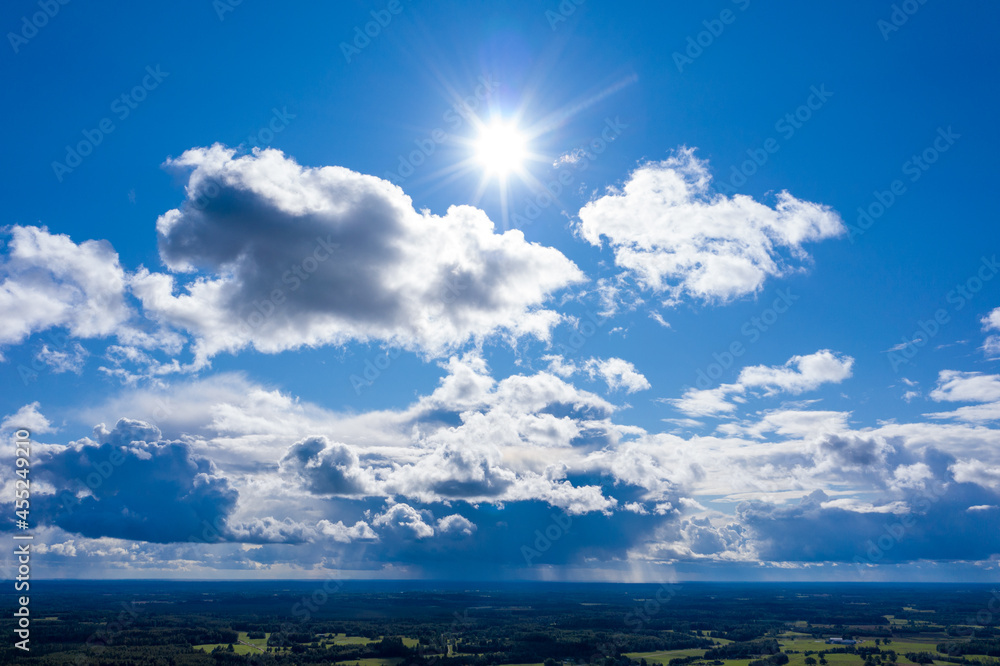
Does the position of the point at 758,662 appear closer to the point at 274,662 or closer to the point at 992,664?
the point at 992,664

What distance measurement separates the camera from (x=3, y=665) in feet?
598

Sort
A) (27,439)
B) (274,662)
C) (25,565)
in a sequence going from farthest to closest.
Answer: (274,662) → (25,565) → (27,439)

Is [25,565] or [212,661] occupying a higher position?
[25,565]

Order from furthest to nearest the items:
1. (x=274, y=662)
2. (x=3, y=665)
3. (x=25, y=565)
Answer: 1. (x=274, y=662)
2. (x=3, y=665)
3. (x=25, y=565)

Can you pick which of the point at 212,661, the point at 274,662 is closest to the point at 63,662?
the point at 212,661

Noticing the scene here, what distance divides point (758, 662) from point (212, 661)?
192 meters

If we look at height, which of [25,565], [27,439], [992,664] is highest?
[27,439]

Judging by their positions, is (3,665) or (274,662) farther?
(274,662)

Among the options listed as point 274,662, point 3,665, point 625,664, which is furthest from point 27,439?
point 625,664

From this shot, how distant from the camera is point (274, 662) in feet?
643

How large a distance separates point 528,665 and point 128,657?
140911 mm

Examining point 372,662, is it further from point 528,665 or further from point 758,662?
point 758,662

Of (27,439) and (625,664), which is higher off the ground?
(27,439)

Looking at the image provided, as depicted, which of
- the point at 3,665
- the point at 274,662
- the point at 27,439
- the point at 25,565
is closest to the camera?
the point at 27,439
